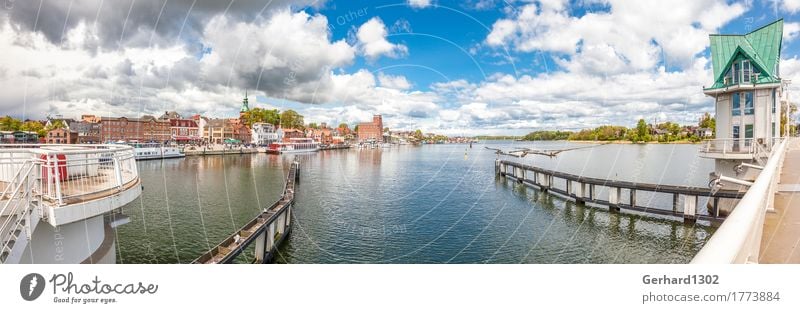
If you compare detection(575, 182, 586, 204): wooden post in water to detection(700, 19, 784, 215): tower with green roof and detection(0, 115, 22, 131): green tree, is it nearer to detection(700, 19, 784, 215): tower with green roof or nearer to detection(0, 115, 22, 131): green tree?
detection(700, 19, 784, 215): tower with green roof

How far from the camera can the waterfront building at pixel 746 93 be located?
5270 mm

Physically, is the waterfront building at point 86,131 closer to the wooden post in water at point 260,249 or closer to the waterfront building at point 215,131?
the waterfront building at point 215,131

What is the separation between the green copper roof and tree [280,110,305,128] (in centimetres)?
2620

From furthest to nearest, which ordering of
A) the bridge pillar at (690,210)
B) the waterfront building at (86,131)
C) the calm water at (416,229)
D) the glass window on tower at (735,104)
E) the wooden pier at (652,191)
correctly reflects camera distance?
the waterfront building at (86,131) → the bridge pillar at (690,210) → the wooden pier at (652,191) → the glass window on tower at (735,104) → the calm water at (416,229)

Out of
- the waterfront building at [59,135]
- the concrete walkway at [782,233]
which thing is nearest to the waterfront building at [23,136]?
the waterfront building at [59,135]

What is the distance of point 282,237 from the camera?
5371 millimetres

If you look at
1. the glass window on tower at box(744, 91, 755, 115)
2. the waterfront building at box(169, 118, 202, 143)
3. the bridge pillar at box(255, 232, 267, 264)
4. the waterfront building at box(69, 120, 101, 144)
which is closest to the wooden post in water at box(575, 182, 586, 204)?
the glass window on tower at box(744, 91, 755, 115)

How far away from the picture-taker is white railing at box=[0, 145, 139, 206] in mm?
1787
